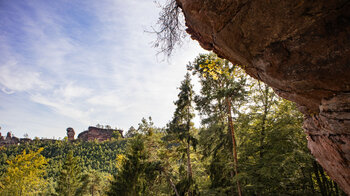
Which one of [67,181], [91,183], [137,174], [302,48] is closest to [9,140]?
[91,183]

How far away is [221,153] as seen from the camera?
1062 centimetres

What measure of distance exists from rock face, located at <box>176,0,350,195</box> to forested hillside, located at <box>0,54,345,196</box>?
1783mm

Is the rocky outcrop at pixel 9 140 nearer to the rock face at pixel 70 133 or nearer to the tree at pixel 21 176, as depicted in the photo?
the rock face at pixel 70 133

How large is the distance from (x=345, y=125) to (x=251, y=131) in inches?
321

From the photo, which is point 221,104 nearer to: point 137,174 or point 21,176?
point 137,174

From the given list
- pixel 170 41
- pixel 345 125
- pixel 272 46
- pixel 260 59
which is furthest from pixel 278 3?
pixel 170 41

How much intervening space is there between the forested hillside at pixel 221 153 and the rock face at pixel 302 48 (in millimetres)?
1783

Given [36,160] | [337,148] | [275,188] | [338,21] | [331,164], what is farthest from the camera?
[36,160]

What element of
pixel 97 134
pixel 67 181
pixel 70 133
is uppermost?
pixel 70 133

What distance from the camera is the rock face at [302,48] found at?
5.60 ft

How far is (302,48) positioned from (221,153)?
9982mm

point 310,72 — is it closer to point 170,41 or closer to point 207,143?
point 170,41

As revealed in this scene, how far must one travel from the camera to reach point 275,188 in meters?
9.52

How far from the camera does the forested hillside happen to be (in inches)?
320
